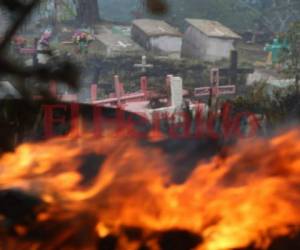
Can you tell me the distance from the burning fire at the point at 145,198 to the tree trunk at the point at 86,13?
55.0 feet

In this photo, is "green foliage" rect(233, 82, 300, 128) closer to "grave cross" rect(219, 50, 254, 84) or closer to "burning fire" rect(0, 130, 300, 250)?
"burning fire" rect(0, 130, 300, 250)

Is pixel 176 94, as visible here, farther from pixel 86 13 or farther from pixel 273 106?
pixel 86 13

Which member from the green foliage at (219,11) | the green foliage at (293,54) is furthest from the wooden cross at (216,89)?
the green foliage at (219,11)

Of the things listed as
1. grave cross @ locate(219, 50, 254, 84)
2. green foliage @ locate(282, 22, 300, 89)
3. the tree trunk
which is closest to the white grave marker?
green foliage @ locate(282, 22, 300, 89)

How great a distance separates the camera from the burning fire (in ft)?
12.1

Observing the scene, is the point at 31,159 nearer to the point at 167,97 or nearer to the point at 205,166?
the point at 205,166

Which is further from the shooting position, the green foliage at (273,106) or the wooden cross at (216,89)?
the wooden cross at (216,89)

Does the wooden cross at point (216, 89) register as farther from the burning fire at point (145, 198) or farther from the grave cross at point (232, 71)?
the burning fire at point (145, 198)

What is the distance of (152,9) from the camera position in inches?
104

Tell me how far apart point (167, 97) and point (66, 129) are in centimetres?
807

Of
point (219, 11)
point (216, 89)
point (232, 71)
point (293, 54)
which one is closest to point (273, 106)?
point (216, 89)

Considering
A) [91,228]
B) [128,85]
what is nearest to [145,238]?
[91,228]

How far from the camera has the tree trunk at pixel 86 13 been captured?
68.1 feet

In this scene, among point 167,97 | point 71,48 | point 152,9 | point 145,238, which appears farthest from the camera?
point 71,48
